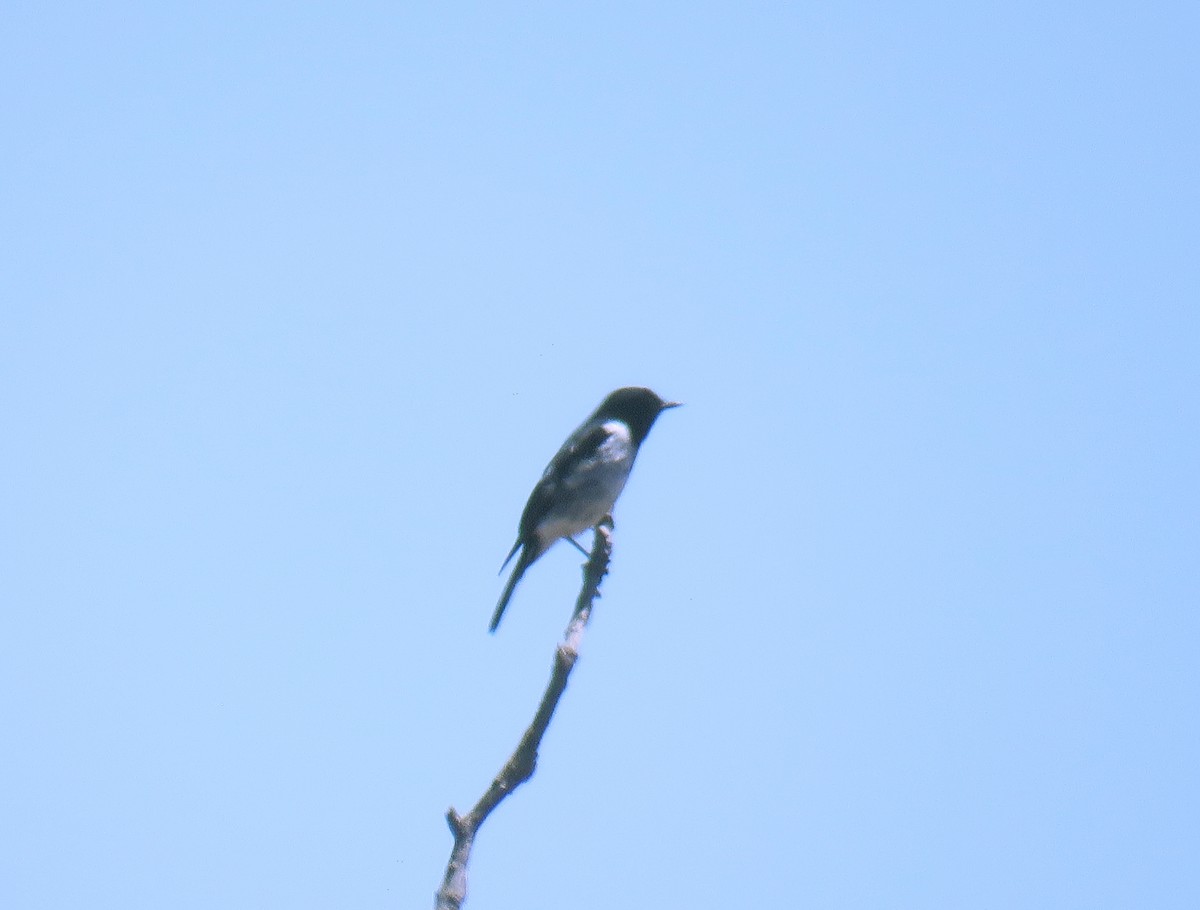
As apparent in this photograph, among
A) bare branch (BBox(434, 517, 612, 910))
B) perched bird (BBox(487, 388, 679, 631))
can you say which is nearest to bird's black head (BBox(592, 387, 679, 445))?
perched bird (BBox(487, 388, 679, 631))

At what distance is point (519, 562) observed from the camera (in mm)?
9242

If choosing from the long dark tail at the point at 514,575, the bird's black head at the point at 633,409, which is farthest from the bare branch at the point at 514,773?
the bird's black head at the point at 633,409

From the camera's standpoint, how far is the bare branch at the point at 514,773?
4.20 m

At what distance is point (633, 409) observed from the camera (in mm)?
10328

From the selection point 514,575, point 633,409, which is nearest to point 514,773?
point 514,575

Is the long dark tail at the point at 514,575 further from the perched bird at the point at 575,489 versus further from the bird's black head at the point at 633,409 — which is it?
the bird's black head at the point at 633,409

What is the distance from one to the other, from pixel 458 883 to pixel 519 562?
5.09 meters

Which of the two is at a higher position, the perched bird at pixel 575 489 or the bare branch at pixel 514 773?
the perched bird at pixel 575 489

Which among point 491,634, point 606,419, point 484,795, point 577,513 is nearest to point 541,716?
point 484,795

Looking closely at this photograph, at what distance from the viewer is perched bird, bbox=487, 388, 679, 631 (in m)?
9.37

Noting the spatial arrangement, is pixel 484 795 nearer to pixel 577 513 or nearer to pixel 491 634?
pixel 491 634

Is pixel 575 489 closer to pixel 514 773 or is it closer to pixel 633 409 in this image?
pixel 633 409

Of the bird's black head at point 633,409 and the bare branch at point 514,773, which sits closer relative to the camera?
the bare branch at point 514,773

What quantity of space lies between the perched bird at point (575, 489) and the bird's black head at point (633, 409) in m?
0.32
